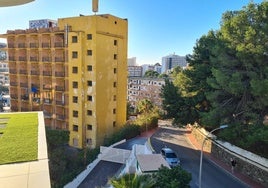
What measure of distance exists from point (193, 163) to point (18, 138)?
17238mm

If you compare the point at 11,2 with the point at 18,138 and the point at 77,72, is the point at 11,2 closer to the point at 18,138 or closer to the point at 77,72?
the point at 18,138

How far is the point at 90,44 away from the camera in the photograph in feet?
109

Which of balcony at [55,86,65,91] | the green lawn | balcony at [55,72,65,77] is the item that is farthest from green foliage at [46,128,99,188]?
balcony at [55,72,65,77]

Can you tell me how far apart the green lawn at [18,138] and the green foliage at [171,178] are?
7.12 metres

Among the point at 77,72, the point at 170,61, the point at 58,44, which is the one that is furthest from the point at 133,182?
the point at 170,61

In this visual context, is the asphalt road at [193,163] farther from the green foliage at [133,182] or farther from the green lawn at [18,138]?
the green lawn at [18,138]

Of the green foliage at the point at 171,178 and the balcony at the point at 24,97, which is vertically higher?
the balcony at the point at 24,97

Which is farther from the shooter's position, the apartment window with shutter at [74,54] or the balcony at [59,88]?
the balcony at [59,88]

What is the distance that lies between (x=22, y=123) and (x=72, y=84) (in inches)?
842

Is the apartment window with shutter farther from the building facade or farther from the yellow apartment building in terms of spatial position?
the building facade

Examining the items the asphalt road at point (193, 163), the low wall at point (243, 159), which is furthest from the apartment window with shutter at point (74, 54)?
the low wall at point (243, 159)

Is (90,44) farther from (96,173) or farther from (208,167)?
(208,167)

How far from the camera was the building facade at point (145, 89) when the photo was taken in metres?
72.9

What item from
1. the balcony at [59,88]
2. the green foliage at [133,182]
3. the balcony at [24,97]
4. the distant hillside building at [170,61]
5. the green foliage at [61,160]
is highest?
the distant hillside building at [170,61]
